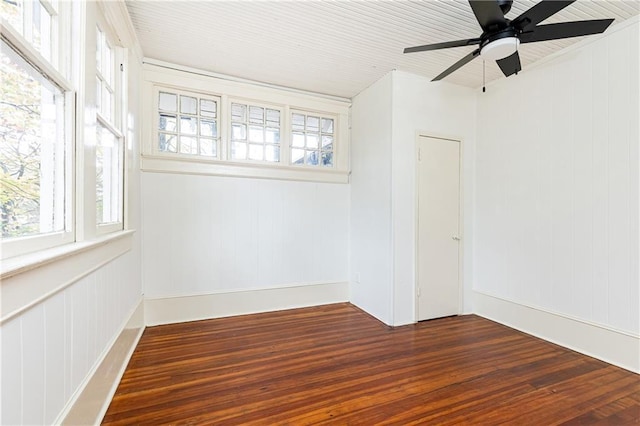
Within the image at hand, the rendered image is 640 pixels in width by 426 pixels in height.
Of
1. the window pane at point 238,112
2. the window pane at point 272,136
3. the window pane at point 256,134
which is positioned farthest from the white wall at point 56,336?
the window pane at point 272,136

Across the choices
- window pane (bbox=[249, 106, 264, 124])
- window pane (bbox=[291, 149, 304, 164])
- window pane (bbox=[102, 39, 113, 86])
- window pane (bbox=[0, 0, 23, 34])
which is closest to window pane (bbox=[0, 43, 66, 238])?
window pane (bbox=[0, 0, 23, 34])

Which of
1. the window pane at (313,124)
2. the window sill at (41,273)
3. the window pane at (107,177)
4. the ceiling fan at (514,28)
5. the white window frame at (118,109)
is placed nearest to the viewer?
the window sill at (41,273)

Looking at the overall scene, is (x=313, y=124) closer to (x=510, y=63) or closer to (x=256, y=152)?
(x=256, y=152)

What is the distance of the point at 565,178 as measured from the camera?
8.96ft

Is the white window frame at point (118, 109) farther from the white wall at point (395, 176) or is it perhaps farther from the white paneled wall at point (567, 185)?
the white paneled wall at point (567, 185)

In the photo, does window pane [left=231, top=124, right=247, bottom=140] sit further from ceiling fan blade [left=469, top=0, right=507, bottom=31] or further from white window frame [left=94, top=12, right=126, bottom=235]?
ceiling fan blade [left=469, top=0, right=507, bottom=31]

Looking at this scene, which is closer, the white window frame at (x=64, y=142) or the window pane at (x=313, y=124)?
the white window frame at (x=64, y=142)

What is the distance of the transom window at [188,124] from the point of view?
127 inches

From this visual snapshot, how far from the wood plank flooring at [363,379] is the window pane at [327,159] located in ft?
7.02

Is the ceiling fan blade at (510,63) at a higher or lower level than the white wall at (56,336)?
higher

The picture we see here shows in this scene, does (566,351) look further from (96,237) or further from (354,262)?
(96,237)

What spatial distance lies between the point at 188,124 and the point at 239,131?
22.6 inches

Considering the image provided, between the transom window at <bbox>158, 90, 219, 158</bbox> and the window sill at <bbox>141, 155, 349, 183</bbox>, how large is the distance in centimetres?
16

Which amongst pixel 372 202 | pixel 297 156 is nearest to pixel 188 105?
pixel 297 156
